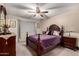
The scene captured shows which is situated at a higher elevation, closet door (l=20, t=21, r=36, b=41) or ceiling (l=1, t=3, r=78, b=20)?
ceiling (l=1, t=3, r=78, b=20)

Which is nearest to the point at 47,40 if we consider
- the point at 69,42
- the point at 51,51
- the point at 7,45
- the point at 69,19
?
the point at 51,51

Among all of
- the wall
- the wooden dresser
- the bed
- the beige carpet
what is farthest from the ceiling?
the beige carpet

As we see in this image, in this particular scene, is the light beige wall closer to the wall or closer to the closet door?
the wall

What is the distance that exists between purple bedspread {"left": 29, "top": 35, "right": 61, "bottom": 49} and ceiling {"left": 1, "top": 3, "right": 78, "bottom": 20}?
0.31 metres

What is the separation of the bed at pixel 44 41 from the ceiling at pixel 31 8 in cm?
24

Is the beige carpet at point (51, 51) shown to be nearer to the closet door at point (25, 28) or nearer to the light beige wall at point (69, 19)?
the closet door at point (25, 28)

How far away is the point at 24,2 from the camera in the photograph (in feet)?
7.29

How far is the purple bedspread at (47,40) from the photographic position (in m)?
2.20

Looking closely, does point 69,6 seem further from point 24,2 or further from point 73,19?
point 24,2

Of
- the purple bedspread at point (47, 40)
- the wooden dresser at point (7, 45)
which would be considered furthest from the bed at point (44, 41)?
the wooden dresser at point (7, 45)

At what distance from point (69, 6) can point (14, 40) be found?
1.04 meters

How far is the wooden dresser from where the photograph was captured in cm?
219

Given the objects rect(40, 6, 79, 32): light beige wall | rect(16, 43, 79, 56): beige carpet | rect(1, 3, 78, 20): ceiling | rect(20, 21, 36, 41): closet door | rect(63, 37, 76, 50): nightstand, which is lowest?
rect(16, 43, 79, 56): beige carpet

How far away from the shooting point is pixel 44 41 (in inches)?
86.3
